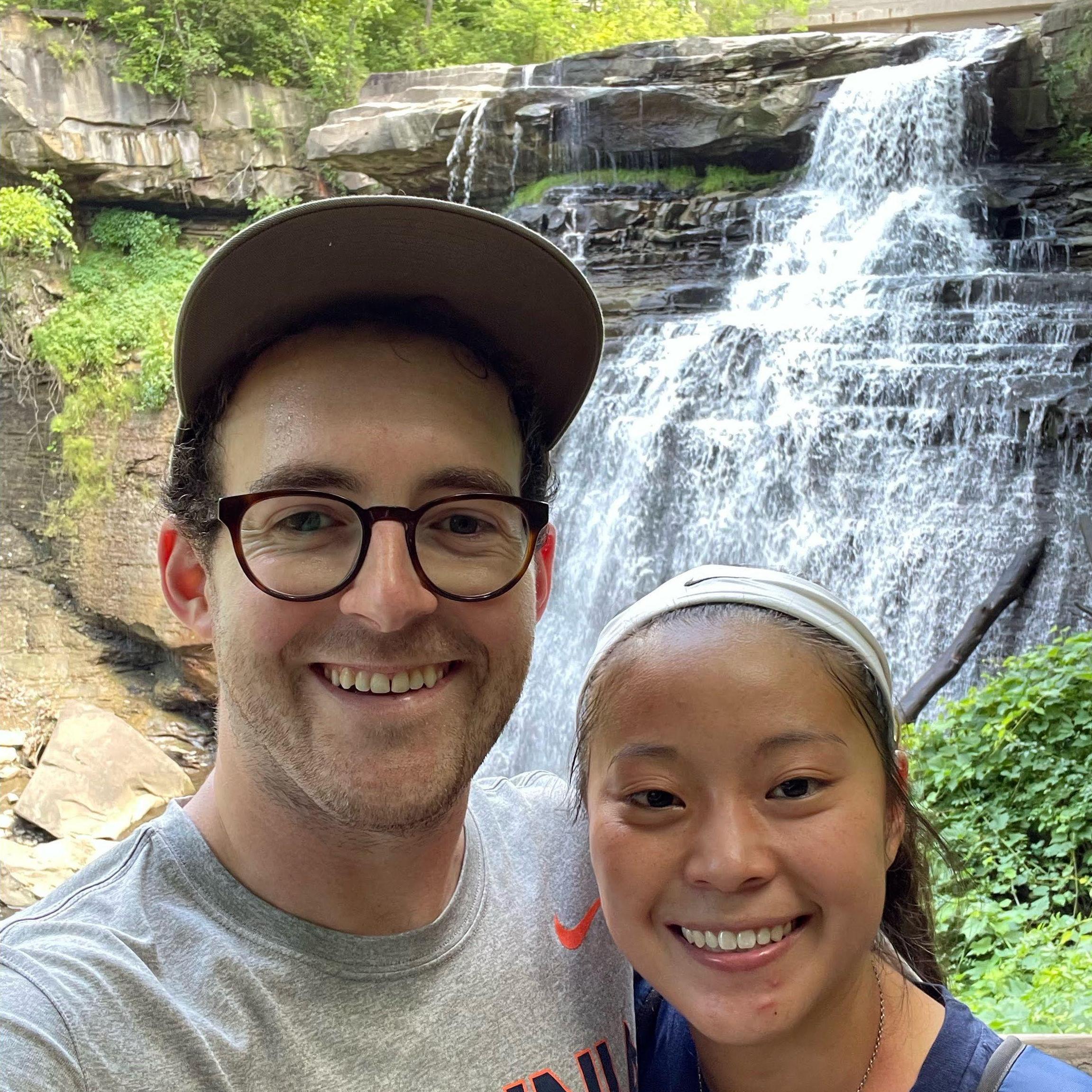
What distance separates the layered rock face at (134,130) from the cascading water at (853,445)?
7.24m

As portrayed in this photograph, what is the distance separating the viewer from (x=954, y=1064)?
1.21 meters

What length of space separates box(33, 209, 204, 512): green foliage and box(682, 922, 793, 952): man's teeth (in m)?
12.3

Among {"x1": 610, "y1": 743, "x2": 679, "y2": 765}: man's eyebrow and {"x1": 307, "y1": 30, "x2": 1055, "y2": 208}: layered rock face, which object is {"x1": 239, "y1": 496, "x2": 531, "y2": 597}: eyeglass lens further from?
{"x1": 307, "y1": 30, "x2": 1055, "y2": 208}: layered rock face

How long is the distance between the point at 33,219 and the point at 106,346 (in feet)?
5.77

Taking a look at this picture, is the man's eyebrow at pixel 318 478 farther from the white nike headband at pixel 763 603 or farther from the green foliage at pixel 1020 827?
the green foliage at pixel 1020 827

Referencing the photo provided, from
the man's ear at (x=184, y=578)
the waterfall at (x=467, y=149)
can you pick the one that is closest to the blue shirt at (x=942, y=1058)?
the man's ear at (x=184, y=578)

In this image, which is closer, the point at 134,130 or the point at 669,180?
the point at 669,180

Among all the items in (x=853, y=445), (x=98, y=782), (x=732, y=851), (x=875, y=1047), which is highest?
(x=732, y=851)

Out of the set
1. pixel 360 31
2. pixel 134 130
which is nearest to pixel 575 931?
pixel 134 130

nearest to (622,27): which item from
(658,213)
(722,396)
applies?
(658,213)

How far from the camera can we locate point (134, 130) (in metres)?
14.6

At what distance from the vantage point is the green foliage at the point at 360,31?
48.1 ft

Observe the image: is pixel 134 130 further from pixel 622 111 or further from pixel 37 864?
pixel 37 864

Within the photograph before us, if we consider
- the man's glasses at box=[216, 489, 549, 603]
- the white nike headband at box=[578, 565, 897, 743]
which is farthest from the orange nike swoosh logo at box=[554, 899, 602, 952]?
the man's glasses at box=[216, 489, 549, 603]
